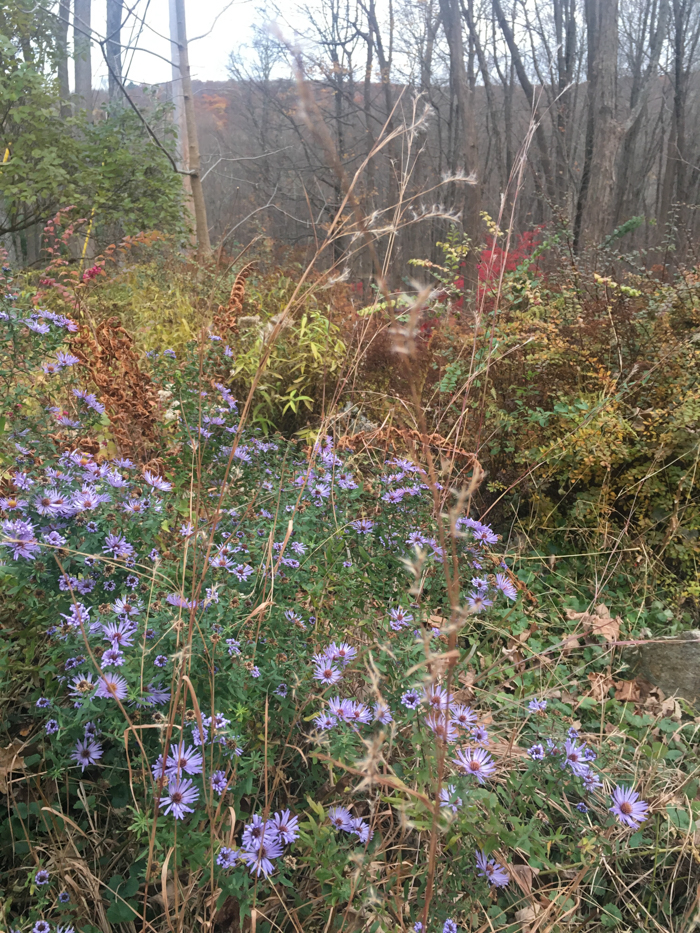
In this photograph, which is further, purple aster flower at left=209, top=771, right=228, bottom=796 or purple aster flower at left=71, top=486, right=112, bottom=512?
purple aster flower at left=71, top=486, right=112, bottom=512

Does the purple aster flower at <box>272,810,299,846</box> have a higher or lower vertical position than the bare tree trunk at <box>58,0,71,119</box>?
lower

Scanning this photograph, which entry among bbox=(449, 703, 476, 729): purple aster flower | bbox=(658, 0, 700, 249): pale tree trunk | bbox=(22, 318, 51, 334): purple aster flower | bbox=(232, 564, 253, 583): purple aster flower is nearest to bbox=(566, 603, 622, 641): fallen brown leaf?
bbox=(449, 703, 476, 729): purple aster flower

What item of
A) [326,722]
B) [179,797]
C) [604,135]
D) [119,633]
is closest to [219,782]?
[179,797]

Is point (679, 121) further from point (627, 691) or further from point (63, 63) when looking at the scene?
point (627, 691)

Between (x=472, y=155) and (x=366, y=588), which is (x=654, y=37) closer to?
(x=472, y=155)

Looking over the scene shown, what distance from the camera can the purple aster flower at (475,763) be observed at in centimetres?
102

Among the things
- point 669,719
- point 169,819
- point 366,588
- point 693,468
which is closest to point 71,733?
point 169,819

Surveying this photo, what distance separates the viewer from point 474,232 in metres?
8.90

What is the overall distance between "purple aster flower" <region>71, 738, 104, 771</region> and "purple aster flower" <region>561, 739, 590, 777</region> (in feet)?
2.87

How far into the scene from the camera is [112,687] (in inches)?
39.9

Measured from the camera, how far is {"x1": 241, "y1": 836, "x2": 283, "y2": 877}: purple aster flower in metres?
0.96

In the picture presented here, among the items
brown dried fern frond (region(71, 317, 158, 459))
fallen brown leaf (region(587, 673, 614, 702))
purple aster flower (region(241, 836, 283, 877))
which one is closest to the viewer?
purple aster flower (region(241, 836, 283, 877))

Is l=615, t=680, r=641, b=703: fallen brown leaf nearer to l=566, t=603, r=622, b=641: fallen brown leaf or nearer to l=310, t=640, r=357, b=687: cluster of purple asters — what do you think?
l=566, t=603, r=622, b=641: fallen brown leaf

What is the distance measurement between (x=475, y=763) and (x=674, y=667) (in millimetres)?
1489
